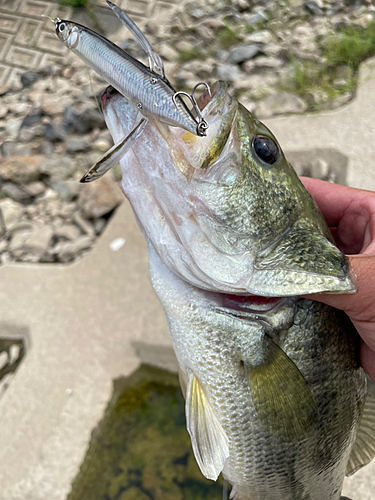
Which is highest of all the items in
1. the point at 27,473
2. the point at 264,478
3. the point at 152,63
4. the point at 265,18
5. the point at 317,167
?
the point at 152,63

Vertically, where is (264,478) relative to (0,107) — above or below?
above

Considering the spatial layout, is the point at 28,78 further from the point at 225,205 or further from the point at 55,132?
the point at 225,205

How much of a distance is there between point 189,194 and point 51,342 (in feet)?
4.70

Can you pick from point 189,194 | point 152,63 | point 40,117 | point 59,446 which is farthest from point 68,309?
point 40,117

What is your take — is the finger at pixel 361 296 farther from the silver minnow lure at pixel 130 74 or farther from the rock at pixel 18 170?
the rock at pixel 18 170

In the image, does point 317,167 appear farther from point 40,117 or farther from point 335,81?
point 40,117

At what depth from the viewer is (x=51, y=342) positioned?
6.17ft

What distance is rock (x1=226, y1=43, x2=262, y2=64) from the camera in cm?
376

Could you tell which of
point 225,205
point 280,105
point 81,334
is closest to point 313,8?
point 280,105

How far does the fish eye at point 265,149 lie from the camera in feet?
2.63

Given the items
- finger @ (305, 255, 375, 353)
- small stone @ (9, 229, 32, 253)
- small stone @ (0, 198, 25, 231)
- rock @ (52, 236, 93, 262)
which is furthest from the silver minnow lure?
small stone @ (0, 198, 25, 231)

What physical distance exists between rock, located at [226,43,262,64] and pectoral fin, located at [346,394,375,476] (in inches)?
141

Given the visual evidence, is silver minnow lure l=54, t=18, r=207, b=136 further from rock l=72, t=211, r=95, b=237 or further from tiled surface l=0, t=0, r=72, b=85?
tiled surface l=0, t=0, r=72, b=85

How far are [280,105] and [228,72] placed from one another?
102 centimetres
